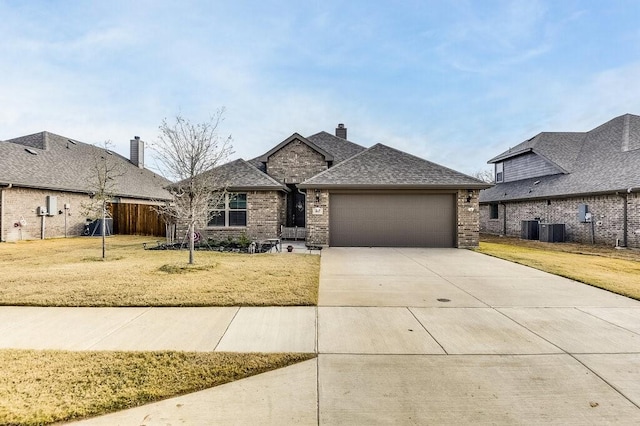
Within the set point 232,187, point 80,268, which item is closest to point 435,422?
point 80,268

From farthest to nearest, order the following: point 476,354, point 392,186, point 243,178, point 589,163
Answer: point 589,163 < point 243,178 < point 392,186 < point 476,354

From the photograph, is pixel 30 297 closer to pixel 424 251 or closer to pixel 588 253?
pixel 424 251

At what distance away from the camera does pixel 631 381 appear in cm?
310

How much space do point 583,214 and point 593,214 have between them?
0.42m

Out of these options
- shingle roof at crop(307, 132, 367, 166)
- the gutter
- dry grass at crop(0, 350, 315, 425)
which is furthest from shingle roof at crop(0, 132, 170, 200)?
dry grass at crop(0, 350, 315, 425)

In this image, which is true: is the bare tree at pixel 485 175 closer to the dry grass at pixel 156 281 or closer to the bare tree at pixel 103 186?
the dry grass at pixel 156 281

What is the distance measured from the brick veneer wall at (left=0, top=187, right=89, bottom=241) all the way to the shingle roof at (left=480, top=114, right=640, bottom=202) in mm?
25468

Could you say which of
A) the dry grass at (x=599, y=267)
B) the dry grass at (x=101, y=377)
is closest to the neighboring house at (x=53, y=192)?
the dry grass at (x=101, y=377)

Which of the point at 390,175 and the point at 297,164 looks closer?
the point at 390,175

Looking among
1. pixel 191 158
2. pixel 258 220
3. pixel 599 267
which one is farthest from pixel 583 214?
pixel 191 158

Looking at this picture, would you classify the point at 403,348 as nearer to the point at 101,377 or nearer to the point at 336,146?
the point at 101,377

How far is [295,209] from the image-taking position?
17953 mm

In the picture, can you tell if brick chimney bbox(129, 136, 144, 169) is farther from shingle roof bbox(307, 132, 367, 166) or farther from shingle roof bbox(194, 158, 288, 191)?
shingle roof bbox(194, 158, 288, 191)

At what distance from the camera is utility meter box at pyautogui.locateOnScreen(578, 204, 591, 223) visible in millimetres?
15546
